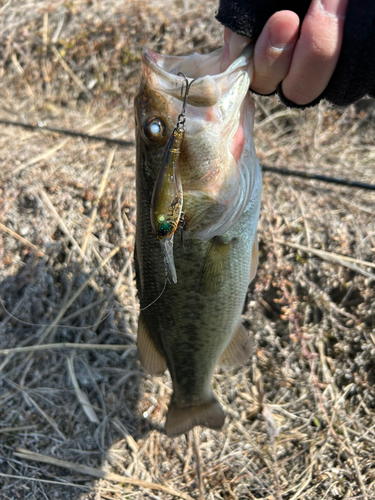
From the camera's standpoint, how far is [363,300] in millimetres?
2797

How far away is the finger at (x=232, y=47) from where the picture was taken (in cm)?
137

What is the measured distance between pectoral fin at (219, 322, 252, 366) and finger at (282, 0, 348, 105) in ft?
4.67

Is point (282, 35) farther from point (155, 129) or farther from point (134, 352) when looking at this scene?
point (134, 352)

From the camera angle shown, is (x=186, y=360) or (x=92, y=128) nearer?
(x=186, y=360)

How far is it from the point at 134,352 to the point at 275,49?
2.37 metres

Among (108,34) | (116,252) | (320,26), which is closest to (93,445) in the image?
(116,252)

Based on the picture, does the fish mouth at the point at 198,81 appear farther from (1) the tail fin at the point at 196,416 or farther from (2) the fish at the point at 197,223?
(1) the tail fin at the point at 196,416

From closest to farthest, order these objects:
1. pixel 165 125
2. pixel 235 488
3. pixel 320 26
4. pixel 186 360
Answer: pixel 320 26
pixel 165 125
pixel 186 360
pixel 235 488

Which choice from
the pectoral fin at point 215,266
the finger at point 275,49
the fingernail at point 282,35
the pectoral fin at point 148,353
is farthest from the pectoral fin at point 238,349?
the fingernail at point 282,35

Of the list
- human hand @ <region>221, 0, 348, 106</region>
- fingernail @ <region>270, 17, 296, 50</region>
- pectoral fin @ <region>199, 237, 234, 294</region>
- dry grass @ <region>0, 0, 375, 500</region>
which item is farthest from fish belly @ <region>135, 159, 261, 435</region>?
dry grass @ <region>0, 0, 375, 500</region>

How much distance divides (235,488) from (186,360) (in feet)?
3.86

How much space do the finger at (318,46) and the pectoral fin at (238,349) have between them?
1424 millimetres

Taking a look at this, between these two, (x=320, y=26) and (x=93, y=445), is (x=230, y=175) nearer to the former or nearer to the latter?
(x=320, y=26)

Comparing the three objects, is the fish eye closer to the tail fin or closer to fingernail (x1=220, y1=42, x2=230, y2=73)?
fingernail (x1=220, y1=42, x2=230, y2=73)
